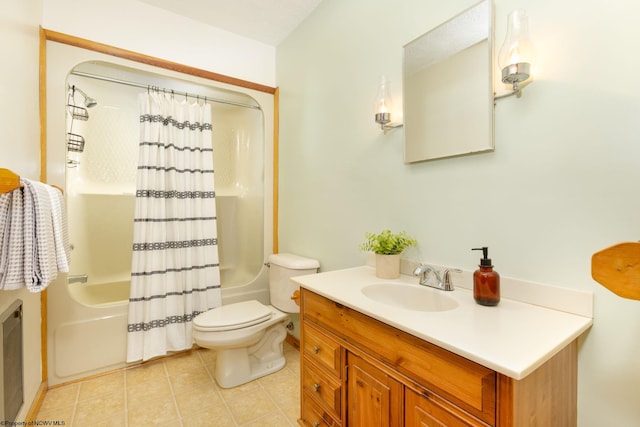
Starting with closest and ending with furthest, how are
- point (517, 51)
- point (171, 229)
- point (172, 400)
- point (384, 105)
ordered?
1. point (517, 51)
2. point (384, 105)
3. point (172, 400)
4. point (171, 229)

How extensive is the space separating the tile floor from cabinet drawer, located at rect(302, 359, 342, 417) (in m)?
0.35

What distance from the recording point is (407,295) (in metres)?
1.31

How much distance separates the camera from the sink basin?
3.92 ft

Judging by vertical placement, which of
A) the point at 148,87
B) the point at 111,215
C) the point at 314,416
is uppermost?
the point at 148,87

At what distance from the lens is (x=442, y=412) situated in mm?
795

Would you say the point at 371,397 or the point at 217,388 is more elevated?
the point at 371,397

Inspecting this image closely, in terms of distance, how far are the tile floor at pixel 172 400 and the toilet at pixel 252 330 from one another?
3.4 inches

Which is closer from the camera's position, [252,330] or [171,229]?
[252,330]

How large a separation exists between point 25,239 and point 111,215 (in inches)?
47.6

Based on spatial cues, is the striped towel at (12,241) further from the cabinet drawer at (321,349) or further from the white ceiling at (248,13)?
the white ceiling at (248,13)

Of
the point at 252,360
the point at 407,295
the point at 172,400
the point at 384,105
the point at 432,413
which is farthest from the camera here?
the point at 252,360

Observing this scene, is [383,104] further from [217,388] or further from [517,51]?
[217,388]

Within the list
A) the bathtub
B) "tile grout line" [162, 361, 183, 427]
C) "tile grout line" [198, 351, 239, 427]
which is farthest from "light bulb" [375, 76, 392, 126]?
the bathtub

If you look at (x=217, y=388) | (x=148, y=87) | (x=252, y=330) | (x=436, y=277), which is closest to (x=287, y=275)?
(x=252, y=330)
